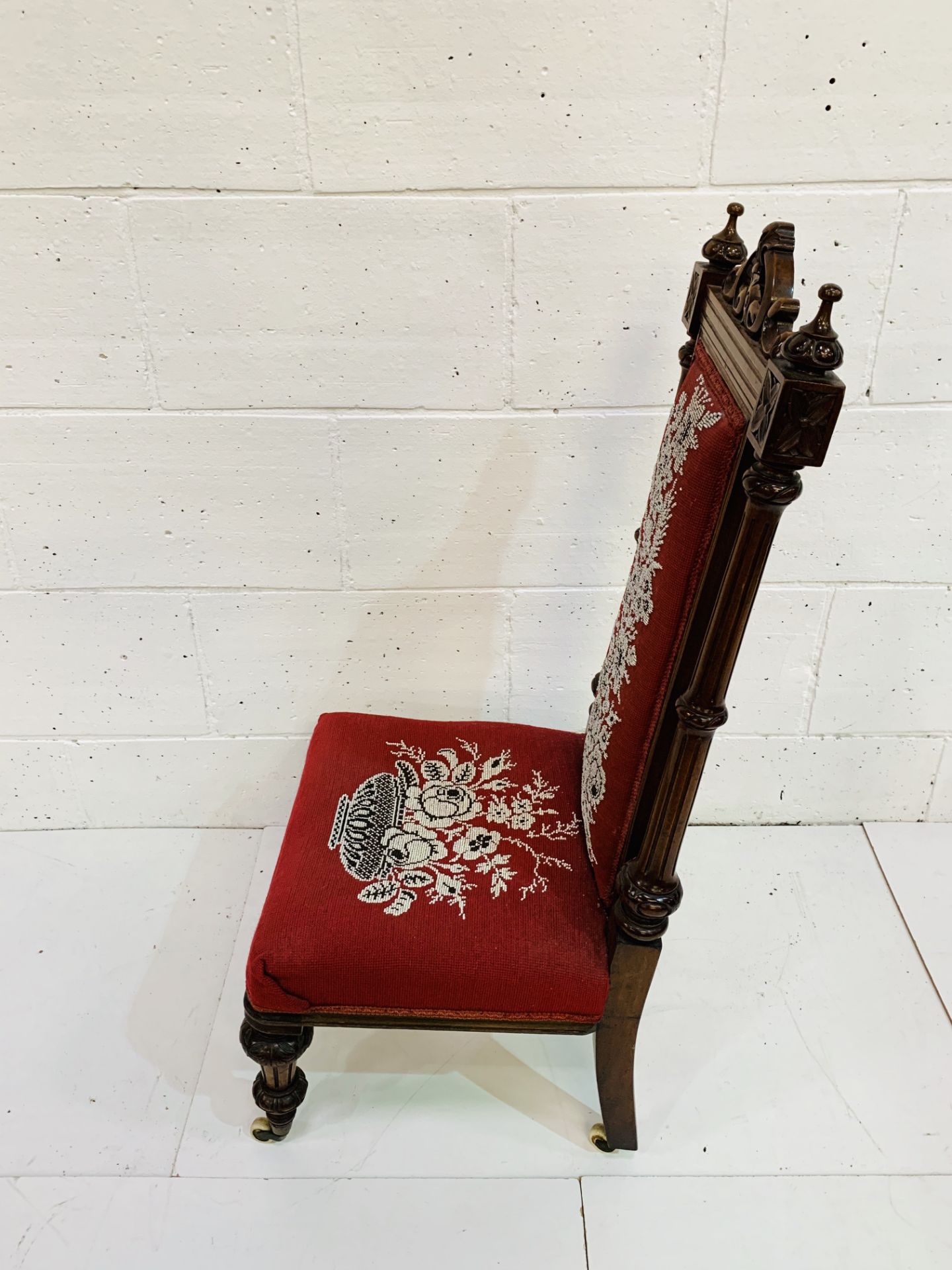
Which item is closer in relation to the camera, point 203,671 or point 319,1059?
point 319,1059

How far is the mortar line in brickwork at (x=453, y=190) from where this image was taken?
5.00ft

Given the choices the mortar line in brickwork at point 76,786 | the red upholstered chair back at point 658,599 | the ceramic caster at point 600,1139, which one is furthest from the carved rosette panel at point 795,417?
the mortar line in brickwork at point 76,786

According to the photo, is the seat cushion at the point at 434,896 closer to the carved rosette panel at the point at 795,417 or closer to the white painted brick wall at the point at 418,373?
the white painted brick wall at the point at 418,373

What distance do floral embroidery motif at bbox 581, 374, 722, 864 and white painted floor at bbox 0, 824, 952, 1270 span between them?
1.57 ft

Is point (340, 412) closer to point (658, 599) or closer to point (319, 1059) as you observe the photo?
point (658, 599)

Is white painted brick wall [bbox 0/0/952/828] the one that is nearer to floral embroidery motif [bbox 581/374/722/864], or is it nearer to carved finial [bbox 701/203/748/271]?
carved finial [bbox 701/203/748/271]

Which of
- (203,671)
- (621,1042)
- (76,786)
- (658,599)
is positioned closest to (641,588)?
(658,599)

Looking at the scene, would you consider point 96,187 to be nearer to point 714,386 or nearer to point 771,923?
point 714,386

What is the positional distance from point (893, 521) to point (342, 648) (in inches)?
39.7

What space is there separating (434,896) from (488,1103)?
0.43 metres

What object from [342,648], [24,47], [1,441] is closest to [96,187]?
[24,47]

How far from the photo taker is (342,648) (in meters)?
1.91

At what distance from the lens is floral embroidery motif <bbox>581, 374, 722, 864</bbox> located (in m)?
1.22

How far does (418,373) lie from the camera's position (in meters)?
1.66
